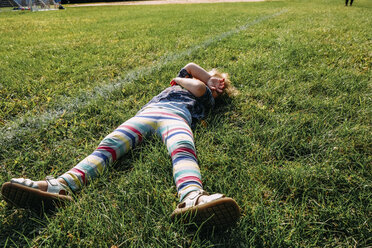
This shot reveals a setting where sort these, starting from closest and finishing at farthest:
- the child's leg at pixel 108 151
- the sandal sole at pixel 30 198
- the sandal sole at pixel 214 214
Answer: the sandal sole at pixel 214 214 < the sandal sole at pixel 30 198 < the child's leg at pixel 108 151

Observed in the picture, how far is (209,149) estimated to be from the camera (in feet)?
6.04

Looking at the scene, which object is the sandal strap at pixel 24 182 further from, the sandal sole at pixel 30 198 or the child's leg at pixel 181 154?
the child's leg at pixel 181 154

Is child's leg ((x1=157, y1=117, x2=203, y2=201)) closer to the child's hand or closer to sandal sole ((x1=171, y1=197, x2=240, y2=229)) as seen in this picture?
sandal sole ((x1=171, y1=197, x2=240, y2=229))

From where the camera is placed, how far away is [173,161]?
5.06ft

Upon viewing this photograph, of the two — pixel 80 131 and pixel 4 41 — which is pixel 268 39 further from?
pixel 4 41

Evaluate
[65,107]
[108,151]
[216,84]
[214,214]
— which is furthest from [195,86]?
[65,107]

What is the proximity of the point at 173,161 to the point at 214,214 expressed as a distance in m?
0.51

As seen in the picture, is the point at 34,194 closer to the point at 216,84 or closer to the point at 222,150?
the point at 222,150

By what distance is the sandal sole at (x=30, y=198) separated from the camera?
4.01 feet

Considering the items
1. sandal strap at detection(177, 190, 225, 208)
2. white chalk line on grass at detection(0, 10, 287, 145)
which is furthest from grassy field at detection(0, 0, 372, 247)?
sandal strap at detection(177, 190, 225, 208)

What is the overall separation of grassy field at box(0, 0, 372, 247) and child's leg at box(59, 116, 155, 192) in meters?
0.07

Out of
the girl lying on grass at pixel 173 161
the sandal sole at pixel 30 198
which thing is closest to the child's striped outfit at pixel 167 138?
the girl lying on grass at pixel 173 161

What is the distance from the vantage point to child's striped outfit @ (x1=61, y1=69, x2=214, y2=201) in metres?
1.44

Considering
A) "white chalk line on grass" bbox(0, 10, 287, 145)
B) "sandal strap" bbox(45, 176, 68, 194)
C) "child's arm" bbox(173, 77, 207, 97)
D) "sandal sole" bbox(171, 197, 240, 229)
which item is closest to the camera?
"sandal sole" bbox(171, 197, 240, 229)
